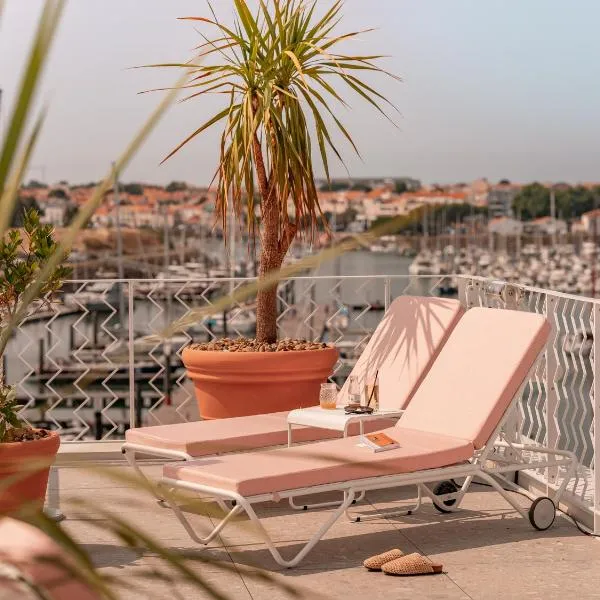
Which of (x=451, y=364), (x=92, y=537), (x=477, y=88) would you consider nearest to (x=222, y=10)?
(x=451, y=364)

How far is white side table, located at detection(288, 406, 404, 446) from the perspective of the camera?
5.15 meters

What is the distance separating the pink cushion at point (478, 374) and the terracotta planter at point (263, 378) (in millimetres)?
1146

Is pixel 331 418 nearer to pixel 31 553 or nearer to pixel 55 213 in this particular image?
pixel 31 553

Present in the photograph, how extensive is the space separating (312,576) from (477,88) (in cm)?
4218

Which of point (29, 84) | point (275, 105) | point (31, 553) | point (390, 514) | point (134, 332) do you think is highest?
point (275, 105)

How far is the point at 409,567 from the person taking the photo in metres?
4.18

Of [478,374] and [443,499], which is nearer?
[478,374]

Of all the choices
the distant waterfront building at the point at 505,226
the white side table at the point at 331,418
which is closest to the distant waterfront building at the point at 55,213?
the white side table at the point at 331,418

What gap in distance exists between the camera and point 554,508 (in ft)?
15.7

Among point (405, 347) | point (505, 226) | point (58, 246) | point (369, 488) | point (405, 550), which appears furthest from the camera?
point (505, 226)

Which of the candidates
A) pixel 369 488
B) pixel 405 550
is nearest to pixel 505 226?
pixel 405 550

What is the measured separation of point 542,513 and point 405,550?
616mm

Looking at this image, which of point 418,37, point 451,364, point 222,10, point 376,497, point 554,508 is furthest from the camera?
point 418,37

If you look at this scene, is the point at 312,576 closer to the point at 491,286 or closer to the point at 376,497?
the point at 376,497
